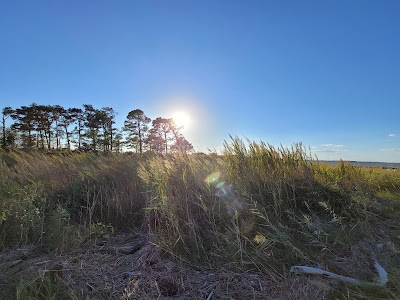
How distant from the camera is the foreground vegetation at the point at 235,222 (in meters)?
2.22

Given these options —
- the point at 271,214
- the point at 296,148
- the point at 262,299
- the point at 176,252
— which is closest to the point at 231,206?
the point at 271,214

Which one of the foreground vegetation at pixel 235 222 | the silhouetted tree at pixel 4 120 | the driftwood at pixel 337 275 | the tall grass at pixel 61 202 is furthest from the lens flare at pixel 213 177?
the silhouetted tree at pixel 4 120

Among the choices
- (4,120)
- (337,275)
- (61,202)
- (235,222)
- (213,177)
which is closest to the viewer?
(337,275)

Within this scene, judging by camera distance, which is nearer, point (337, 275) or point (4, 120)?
point (337, 275)

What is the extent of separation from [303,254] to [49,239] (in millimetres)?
2437

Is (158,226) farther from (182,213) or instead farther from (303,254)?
(303,254)

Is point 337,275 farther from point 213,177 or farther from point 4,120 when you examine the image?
point 4,120

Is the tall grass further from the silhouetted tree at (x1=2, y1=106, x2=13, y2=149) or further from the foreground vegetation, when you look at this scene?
the silhouetted tree at (x1=2, y1=106, x2=13, y2=149)

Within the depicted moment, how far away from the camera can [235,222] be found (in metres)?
2.82

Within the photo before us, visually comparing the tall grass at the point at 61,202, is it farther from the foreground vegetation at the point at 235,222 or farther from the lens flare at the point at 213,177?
the lens flare at the point at 213,177

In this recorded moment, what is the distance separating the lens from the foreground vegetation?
2.22 meters

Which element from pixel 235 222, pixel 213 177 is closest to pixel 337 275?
pixel 235 222

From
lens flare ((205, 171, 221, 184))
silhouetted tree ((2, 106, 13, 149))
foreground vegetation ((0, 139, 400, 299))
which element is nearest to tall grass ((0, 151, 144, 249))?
foreground vegetation ((0, 139, 400, 299))

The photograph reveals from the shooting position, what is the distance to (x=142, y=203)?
12.4ft
